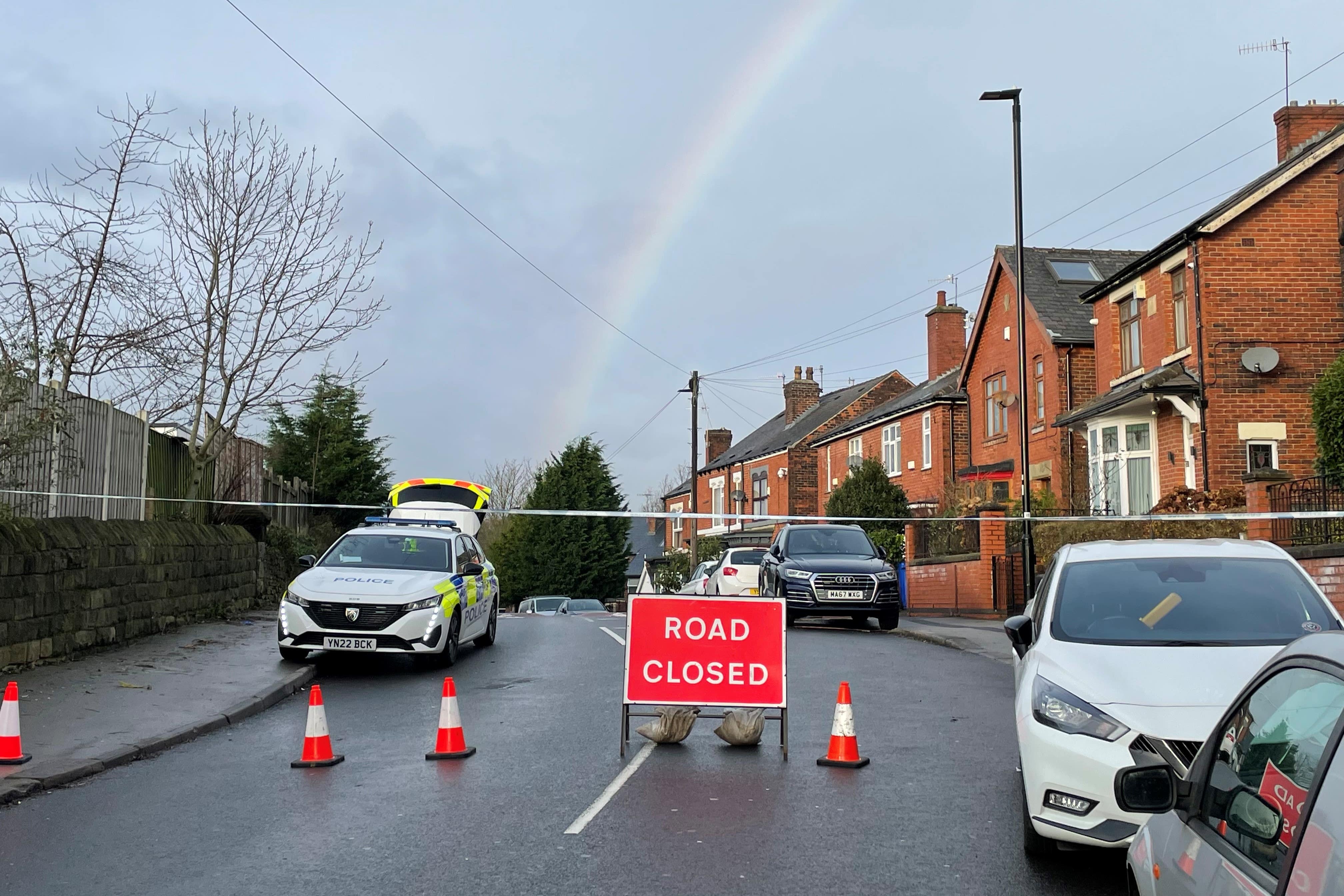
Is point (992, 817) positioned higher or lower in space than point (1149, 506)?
lower

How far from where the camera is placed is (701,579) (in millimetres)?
26141

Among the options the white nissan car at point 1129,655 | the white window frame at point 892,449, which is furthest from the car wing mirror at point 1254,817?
the white window frame at point 892,449

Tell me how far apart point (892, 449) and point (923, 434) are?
3166mm

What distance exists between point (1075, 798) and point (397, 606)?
9.58 metres

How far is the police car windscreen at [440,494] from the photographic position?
25266 mm

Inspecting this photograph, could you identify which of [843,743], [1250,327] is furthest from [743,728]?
[1250,327]

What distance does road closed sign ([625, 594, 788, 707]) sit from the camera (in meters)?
9.31

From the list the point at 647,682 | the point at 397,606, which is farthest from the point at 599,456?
the point at 647,682

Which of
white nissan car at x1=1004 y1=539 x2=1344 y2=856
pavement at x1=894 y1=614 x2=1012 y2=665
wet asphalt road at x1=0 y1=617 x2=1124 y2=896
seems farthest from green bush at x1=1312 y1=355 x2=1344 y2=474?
white nissan car at x1=1004 y1=539 x2=1344 y2=856

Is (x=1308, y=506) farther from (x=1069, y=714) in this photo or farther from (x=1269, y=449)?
(x=1069, y=714)

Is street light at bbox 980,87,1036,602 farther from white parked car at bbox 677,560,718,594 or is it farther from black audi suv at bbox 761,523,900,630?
white parked car at bbox 677,560,718,594

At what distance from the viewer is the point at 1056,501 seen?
1190 inches

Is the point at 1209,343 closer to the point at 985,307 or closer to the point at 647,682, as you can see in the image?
the point at 985,307

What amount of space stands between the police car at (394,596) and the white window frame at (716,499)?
159 ft
